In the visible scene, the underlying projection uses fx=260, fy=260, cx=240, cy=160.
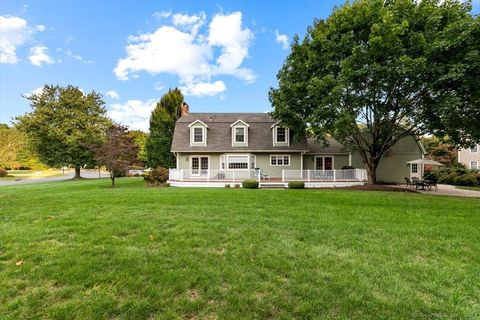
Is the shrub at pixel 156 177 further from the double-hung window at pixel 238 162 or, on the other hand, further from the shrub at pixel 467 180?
the shrub at pixel 467 180


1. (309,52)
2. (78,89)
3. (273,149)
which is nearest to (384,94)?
(309,52)

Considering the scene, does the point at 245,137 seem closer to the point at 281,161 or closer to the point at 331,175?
the point at 281,161

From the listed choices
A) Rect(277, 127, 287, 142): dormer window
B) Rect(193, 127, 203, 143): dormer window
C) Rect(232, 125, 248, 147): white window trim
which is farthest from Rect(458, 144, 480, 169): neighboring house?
Rect(193, 127, 203, 143): dormer window

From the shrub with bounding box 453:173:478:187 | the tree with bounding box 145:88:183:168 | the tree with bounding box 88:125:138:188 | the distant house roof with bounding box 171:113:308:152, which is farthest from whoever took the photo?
the tree with bounding box 145:88:183:168

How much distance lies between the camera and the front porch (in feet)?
59.9

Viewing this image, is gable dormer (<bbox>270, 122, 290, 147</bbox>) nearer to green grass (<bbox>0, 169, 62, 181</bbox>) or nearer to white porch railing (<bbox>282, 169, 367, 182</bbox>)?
white porch railing (<bbox>282, 169, 367, 182</bbox>)

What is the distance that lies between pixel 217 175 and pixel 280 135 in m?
6.30

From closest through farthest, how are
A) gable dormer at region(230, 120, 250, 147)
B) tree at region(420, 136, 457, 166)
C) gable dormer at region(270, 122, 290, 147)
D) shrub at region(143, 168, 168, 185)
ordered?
shrub at region(143, 168, 168, 185) → gable dormer at region(270, 122, 290, 147) → gable dormer at region(230, 120, 250, 147) → tree at region(420, 136, 457, 166)

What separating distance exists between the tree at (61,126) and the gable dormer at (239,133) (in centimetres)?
1555

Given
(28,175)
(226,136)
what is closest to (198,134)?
(226,136)

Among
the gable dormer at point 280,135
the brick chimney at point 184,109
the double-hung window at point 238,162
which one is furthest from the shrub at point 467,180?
the brick chimney at point 184,109

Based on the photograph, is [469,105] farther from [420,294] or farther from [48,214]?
[48,214]

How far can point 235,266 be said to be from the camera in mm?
3775

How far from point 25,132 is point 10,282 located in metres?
30.1
